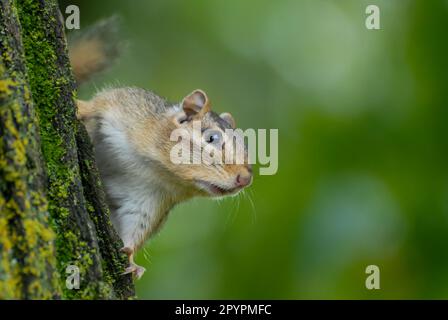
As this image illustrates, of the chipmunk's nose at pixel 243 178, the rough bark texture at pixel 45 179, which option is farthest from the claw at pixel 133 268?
the chipmunk's nose at pixel 243 178

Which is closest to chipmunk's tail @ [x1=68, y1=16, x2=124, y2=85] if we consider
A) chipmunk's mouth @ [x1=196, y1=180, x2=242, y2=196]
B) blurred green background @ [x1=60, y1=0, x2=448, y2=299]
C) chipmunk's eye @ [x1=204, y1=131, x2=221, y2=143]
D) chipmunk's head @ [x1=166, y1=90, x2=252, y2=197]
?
blurred green background @ [x1=60, y1=0, x2=448, y2=299]

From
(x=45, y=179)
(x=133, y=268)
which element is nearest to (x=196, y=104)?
(x=133, y=268)

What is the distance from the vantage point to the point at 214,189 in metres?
4.34

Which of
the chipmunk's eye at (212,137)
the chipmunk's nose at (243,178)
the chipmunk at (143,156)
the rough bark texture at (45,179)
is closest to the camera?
the rough bark texture at (45,179)

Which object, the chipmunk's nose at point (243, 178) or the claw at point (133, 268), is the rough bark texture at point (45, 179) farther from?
the chipmunk's nose at point (243, 178)

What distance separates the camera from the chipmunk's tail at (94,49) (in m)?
5.22

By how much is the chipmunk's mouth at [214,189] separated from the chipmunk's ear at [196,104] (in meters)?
0.48

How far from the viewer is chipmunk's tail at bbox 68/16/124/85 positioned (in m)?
5.22

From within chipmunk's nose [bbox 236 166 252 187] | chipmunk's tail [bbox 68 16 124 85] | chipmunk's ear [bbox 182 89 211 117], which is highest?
chipmunk's tail [bbox 68 16 124 85]

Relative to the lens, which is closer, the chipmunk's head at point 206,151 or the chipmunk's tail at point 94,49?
the chipmunk's head at point 206,151

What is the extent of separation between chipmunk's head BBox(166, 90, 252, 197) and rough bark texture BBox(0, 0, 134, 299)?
0.91m

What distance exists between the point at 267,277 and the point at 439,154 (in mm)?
1816

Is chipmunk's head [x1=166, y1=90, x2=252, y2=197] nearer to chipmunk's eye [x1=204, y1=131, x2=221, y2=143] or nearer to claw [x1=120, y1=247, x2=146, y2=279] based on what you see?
chipmunk's eye [x1=204, y1=131, x2=221, y2=143]

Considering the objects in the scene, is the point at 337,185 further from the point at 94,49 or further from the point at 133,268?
the point at 133,268
